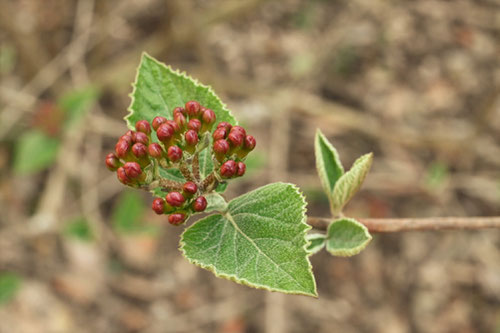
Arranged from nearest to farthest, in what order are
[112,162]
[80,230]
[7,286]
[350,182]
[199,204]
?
[199,204] → [112,162] → [350,182] → [7,286] → [80,230]

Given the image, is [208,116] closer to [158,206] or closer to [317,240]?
[158,206]

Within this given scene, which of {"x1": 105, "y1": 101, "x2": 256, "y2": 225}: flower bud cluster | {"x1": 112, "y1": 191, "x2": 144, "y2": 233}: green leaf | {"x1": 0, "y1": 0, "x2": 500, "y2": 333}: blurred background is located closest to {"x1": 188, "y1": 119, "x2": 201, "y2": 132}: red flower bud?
{"x1": 105, "y1": 101, "x2": 256, "y2": 225}: flower bud cluster

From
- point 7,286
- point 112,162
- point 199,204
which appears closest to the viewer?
point 199,204

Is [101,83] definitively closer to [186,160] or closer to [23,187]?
[23,187]

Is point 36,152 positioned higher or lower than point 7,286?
higher

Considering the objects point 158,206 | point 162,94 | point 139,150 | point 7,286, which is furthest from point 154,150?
point 7,286

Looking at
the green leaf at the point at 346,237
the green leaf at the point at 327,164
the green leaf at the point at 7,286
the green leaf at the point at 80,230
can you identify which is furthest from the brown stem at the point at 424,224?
the green leaf at the point at 7,286

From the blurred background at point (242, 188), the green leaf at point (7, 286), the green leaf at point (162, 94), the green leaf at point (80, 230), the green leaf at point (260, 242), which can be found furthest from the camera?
the blurred background at point (242, 188)

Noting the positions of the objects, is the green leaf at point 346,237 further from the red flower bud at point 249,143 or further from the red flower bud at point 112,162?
the red flower bud at point 112,162
